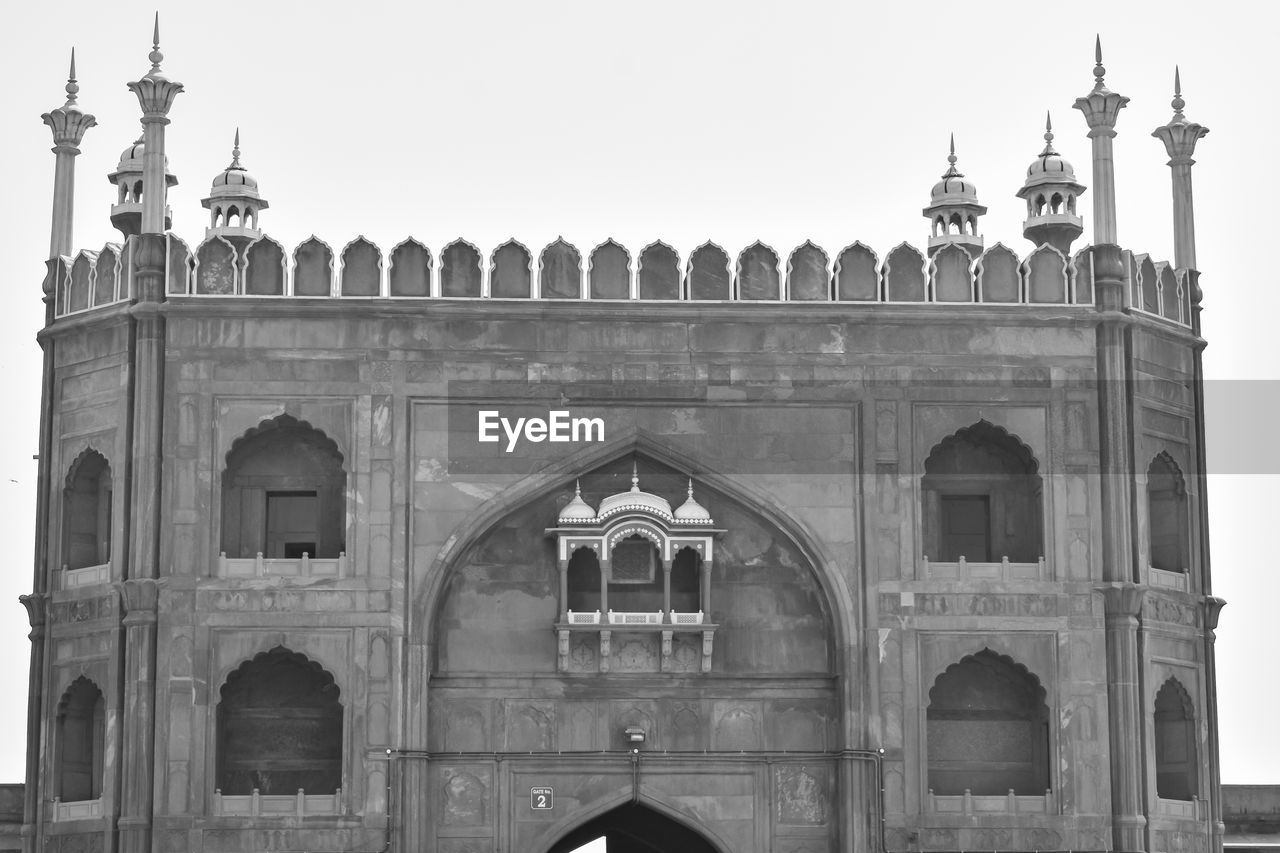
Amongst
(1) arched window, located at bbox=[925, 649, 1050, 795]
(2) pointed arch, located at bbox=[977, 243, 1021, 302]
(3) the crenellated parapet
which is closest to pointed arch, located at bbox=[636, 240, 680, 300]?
(3) the crenellated parapet

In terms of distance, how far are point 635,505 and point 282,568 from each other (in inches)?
149

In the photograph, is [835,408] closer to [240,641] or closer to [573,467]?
[573,467]

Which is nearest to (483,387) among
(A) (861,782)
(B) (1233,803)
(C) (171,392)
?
(C) (171,392)

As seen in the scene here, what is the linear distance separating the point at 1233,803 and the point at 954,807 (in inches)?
203

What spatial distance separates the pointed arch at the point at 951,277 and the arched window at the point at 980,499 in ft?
4.86

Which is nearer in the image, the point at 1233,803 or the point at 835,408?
the point at 835,408

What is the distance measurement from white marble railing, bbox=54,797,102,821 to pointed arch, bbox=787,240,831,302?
9.13 meters

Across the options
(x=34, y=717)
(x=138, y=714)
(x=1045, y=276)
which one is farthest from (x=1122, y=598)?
(x=34, y=717)

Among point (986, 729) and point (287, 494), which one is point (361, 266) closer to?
point (287, 494)

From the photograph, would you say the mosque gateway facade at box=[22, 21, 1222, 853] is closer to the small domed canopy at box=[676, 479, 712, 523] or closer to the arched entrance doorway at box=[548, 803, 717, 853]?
the small domed canopy at box=[676, 479, 712, 523]

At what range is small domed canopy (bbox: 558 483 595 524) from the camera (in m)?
30.6

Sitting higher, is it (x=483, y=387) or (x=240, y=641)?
(x=483, y=387)

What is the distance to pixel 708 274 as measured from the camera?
3142 centimetres

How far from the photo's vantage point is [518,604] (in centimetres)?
3097
